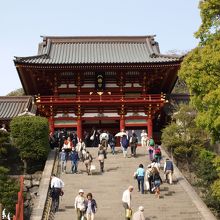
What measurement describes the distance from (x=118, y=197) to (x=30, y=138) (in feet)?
25.3

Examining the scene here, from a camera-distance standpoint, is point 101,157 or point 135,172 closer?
point 135,172

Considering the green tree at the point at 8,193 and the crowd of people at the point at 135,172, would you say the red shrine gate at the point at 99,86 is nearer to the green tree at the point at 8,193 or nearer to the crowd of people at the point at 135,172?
the crowd of people at the point at 135,172

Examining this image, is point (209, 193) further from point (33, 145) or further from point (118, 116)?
point (118, 116)

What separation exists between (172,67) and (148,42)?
676 cm

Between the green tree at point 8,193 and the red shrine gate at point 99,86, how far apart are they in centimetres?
1243

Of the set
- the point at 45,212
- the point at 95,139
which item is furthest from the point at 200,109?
the point at 95,139

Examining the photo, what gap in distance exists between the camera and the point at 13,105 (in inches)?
1527

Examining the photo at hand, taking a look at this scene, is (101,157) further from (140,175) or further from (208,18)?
(208,18)

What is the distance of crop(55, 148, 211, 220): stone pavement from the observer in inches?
718

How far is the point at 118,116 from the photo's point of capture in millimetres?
35406

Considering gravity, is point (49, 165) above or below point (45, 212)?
above

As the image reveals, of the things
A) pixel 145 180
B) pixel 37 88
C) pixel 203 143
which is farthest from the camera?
pixel 37 88

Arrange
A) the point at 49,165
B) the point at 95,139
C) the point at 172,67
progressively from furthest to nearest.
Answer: the point at 172,67 → the point at 95,139 → the point at 49,165

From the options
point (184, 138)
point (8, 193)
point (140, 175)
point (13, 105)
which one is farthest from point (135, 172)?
point (13, 105)
